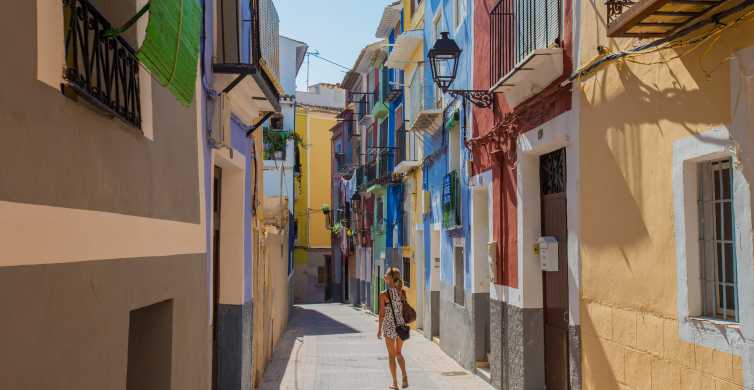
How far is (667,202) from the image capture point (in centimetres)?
591

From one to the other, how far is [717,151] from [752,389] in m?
1.55

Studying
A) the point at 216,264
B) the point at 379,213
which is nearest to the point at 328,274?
the point at 379,213

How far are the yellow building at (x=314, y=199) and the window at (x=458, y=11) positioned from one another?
3140 cm

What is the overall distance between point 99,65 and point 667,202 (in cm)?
418

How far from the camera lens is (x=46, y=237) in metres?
3.43

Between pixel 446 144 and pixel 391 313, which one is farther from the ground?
pixel 446 144

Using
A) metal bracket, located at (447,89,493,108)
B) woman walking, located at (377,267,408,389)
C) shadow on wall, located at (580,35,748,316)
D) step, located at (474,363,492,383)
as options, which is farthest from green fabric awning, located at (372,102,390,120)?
shadow on wall, located at (580,35,748,316)

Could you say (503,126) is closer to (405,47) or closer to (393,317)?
(393,317)

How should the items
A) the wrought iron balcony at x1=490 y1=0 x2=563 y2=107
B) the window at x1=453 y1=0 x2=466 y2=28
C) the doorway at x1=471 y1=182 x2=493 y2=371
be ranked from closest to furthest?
the wrought iron balcony at x1=490 y1=0 x2=563 y2=107 → the doorway at x1=471 y1=182 x2=493 y2=371 → the window at x1=453 y1=0 x2=466 y2=28

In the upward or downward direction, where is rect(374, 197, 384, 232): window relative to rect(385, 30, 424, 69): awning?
downward

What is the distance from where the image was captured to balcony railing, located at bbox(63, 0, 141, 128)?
148 inches

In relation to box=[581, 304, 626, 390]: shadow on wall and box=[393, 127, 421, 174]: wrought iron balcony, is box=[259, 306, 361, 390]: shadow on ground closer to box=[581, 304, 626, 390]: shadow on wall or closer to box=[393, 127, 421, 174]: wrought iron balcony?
box=[393, 127, 421, 174]: wrought iron balcony

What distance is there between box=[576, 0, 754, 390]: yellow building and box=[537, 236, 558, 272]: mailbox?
1325 mm

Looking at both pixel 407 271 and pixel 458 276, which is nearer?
pixel 458 276
